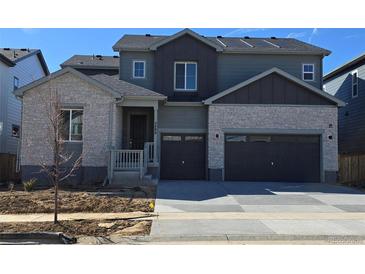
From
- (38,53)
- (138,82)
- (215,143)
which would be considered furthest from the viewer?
(38,53)

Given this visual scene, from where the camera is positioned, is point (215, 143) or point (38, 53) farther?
point (38, 53)

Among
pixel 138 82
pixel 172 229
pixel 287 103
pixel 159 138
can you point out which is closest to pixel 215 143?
pixel 159 138

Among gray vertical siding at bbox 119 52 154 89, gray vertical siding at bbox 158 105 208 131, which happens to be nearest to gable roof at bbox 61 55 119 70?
gray vertical siding at bbox 119 52 154 89

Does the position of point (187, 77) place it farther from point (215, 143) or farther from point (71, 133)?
point (71, 133)

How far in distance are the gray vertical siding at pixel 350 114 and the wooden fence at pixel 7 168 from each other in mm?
19523

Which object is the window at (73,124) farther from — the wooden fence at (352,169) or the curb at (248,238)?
the wooden fence at (352,169)

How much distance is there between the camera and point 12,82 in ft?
84.1

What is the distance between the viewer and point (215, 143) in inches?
778

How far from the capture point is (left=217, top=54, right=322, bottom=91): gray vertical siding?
22359mm

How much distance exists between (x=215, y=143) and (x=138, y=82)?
5720mm

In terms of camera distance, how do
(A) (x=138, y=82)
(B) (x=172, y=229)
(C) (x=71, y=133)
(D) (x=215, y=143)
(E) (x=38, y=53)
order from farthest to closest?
(E) (x=38, y=53) → (A) (x=138, y=82) → (D) (x=215, y=143) → (C) (x=71, y=133) → (B) (x=172, y=229)

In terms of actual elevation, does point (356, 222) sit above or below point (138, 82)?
below

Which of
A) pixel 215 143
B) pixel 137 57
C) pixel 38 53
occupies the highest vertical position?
pixel 38 53

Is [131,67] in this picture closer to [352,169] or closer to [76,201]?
[76,201]
